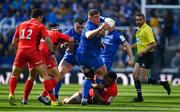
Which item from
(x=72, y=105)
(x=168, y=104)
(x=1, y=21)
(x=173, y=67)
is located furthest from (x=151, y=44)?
(x=1, y=21)

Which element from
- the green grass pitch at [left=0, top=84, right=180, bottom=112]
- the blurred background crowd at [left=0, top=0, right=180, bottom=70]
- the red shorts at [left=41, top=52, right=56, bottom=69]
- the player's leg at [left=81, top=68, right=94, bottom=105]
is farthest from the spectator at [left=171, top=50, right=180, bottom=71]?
the player's leg at [left=81, top=68, right=94, bottom=105]

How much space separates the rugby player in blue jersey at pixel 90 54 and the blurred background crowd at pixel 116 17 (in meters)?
11.9

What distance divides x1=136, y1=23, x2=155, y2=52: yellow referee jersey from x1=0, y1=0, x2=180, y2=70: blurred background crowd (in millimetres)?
9695

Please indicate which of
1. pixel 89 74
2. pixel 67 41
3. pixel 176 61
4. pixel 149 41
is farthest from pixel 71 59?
pixel 176 61

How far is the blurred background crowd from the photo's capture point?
28.8m

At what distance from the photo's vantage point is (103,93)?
1619 cm

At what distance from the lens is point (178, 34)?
96.6 ft

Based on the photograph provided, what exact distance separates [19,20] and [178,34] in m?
6.21

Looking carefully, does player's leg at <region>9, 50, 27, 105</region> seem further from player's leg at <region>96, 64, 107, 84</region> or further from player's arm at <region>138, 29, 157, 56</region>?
player's arm at <region>138, 29, 157, 56</region>

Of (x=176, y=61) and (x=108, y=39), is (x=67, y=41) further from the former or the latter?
(x=176, y=61)

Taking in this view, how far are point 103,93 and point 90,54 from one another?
885 millimetres

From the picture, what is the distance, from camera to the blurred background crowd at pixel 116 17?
2877cm

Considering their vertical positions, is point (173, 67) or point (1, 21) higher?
point (1, 21)

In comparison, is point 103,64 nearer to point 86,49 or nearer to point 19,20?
point 86,49
